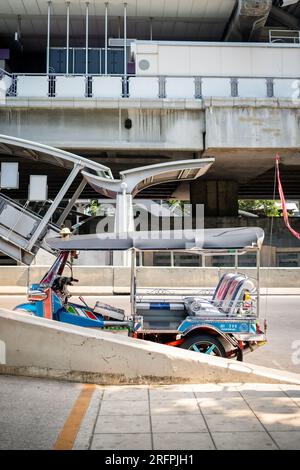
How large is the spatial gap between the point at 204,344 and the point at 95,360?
176 cm

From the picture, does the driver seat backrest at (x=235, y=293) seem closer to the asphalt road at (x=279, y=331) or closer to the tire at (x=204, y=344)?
the tire at (x=204, y=344)

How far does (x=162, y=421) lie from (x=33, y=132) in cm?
1940

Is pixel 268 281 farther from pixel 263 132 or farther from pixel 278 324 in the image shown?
pixel 278 324

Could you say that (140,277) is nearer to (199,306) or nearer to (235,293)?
(199,306)

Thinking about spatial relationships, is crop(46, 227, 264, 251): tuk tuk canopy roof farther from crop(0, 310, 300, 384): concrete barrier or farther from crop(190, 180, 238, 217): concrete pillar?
crop(190, 180, 238, 217): concrete pillar

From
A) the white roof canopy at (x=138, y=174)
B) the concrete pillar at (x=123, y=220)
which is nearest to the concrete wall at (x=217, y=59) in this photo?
the white roof canopy at (x=138, y=174)

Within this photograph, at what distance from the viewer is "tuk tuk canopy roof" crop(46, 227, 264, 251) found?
657 centimetres

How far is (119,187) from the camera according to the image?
20.7 metres

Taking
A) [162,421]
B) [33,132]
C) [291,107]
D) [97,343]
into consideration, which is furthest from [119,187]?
[162,421]

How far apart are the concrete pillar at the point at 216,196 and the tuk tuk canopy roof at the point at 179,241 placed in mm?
22680

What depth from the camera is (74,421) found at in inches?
166

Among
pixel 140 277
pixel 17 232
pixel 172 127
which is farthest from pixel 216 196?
pixel 17 232

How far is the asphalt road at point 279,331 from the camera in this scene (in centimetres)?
752

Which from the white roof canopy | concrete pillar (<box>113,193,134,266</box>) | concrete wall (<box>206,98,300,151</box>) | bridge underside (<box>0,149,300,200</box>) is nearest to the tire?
concrete pillar (<box>113,193,134,266</box>)
